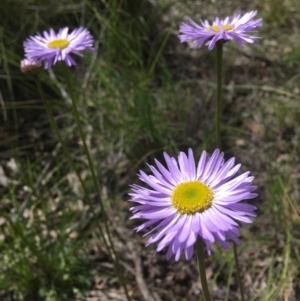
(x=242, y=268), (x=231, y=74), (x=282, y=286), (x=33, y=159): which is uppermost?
(x=231, y=74)

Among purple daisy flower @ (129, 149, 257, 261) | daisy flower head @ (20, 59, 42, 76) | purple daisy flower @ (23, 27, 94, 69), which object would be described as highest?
purple daisy flower @ (23, 27, 94, 69)

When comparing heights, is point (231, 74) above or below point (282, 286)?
above

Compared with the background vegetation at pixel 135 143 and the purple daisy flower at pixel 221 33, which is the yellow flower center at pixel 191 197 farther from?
the background vegetation at pixel 135 143

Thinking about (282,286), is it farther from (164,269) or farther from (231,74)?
(231,74)

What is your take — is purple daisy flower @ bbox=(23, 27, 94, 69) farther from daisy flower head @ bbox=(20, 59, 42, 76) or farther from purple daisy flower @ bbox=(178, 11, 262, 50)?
purple daisy flower @ bbox=(178, 11, 262, 50)

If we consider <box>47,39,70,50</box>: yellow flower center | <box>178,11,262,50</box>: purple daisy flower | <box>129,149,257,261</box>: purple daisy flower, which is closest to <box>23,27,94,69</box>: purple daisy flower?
<box>47,39,70,50</box>: yellow flower center

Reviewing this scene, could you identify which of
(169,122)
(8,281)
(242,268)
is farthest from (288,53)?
(8,281)

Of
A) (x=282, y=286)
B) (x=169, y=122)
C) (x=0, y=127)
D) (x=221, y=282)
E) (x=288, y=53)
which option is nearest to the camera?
(x=282, y=286)

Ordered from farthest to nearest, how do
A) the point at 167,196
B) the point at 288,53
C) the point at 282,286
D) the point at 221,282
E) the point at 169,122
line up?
the point at 288,53
the point at 169,122
the point at 221,282
the point at 282,286
the point at 167,196
